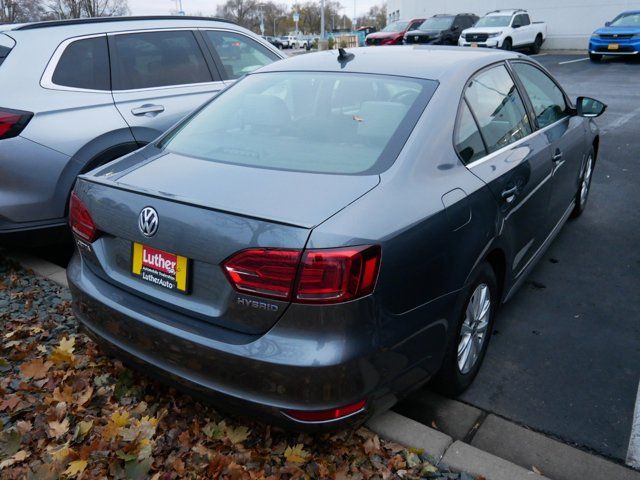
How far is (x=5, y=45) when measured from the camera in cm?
434

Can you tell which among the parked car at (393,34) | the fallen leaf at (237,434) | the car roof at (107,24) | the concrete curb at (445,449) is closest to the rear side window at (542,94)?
the concrete curb at (445,449)

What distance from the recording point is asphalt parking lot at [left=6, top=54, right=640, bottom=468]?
2973 millimetres

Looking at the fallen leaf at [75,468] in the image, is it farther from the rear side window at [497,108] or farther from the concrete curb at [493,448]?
the rear side window at [497,108]

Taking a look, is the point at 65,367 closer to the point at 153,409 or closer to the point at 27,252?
the point at 153,409

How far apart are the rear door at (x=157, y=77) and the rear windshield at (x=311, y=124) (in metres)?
1.49

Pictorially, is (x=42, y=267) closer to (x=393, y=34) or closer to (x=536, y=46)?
(x=393, y=34)

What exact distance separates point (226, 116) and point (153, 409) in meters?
1.57

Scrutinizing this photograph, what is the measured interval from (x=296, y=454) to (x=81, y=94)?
10.6ft

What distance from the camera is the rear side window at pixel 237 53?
5.55m

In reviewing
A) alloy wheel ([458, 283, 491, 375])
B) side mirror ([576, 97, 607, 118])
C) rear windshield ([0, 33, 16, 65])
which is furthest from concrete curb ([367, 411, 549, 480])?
rear windshield ([0, 33, 16, 65])

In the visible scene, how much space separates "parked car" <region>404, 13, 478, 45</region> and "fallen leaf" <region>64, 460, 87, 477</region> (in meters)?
24.8

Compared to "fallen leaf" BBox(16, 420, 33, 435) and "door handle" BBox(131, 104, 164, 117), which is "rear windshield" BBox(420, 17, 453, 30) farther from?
"fallen leaf" BBox(16, 420, 33, 435)

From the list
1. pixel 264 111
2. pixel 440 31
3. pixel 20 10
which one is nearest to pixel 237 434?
pixel 264 111

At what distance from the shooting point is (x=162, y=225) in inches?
91.5
